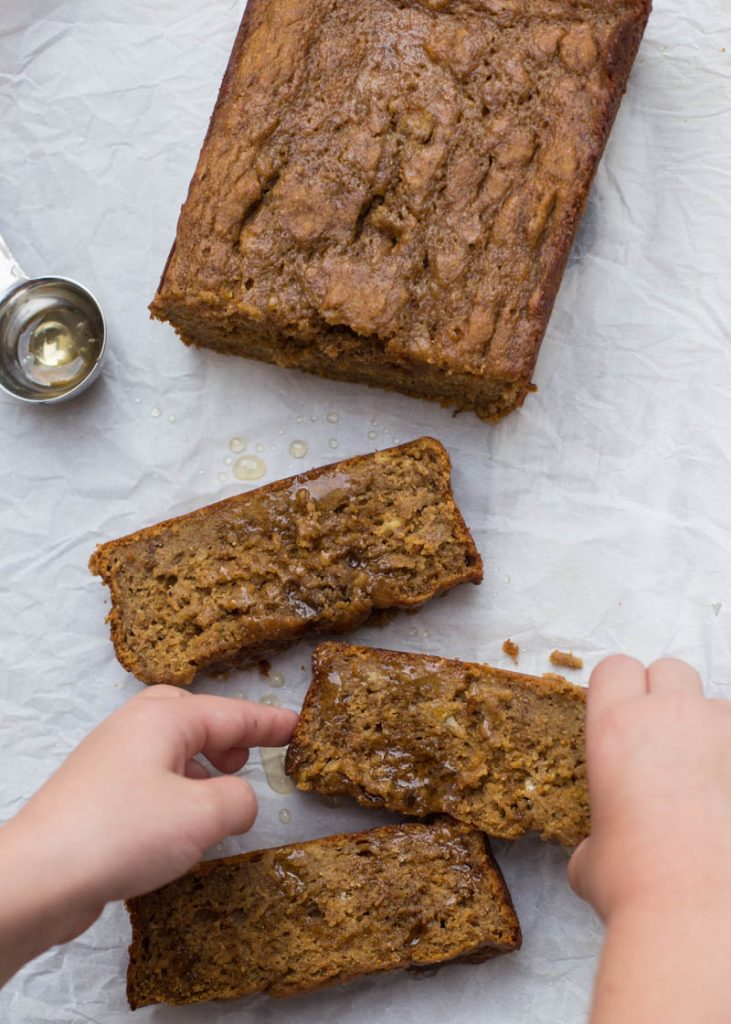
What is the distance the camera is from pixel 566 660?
13.5 ft

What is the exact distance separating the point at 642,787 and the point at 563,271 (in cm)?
206

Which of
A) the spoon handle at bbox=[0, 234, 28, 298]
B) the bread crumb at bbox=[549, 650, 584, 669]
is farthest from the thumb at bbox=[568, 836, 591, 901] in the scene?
the spoon handle at bbox=[0, 234, 28, 298]

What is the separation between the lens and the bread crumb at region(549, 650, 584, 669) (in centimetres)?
413

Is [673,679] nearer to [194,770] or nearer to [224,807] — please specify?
[224,807]

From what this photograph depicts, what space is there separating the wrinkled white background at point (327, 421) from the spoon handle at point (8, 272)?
12 cm

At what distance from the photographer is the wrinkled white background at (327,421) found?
4.18m

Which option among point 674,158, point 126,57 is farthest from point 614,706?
point 126,57

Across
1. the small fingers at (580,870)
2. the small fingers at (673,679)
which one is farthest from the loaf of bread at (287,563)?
the small fingers at (580,870)

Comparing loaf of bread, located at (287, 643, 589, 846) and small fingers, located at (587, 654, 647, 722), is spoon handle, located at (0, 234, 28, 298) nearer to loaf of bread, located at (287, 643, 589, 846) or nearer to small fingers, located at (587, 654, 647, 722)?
loaf of bread, located at (287, 643, 589, 846)

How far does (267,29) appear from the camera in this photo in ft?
12.7

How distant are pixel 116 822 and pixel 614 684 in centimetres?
165

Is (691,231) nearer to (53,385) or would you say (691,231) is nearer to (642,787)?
(642,787)

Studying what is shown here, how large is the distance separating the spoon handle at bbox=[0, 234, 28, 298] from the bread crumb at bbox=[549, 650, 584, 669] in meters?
2.75

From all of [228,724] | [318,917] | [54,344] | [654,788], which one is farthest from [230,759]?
[54,344]
